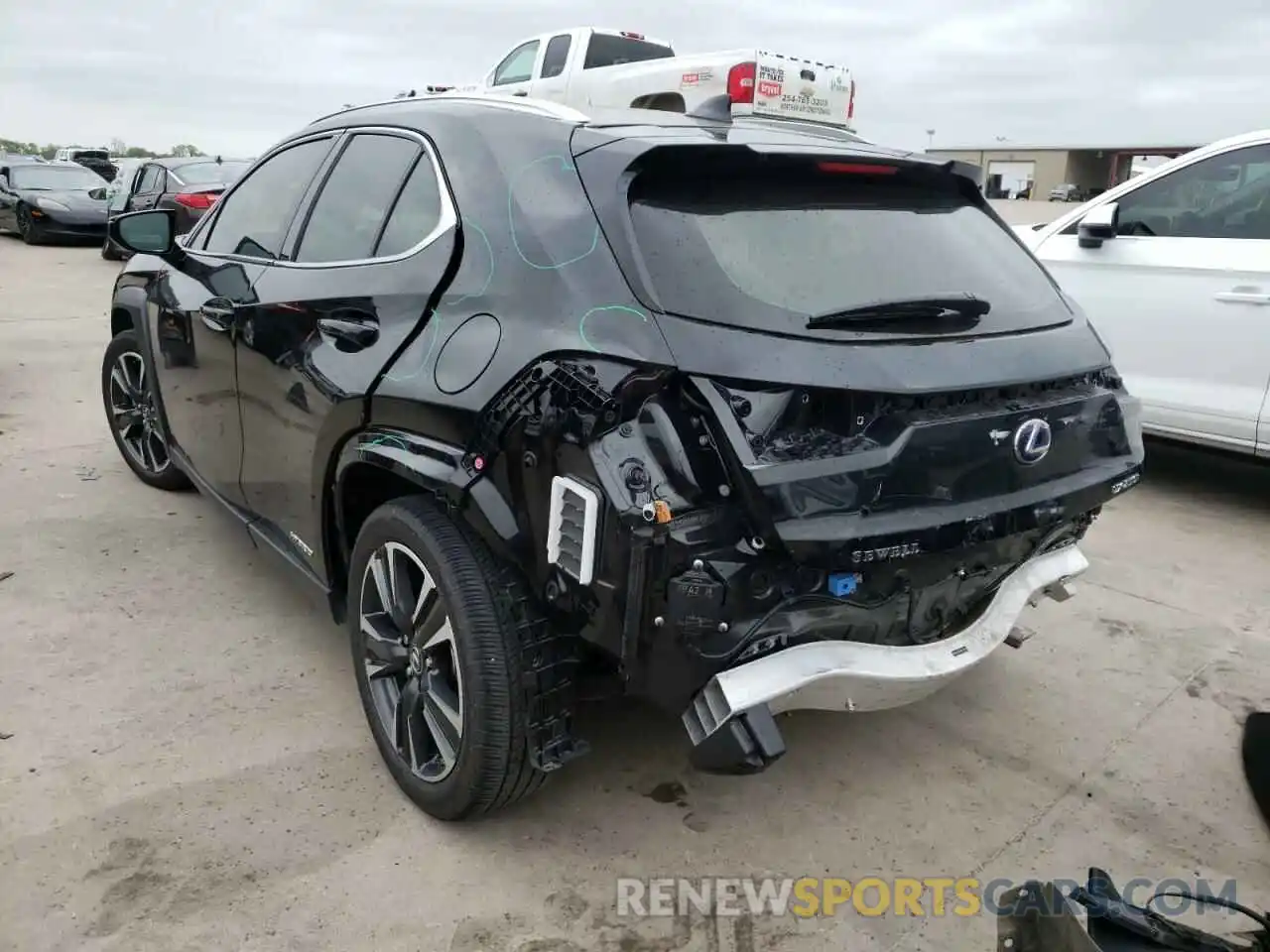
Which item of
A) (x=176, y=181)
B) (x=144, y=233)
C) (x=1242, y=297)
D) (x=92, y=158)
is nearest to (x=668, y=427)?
(x=144, y=233)

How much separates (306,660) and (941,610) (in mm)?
2208

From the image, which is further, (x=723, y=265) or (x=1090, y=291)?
(x=1090, y=291)

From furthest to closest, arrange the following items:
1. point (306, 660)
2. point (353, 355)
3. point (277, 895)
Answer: point (306, 660) < point (353, 355) < point (277, 895)

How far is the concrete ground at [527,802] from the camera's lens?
2359 mm

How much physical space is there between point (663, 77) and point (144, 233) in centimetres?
904

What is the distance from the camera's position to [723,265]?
2219 mm

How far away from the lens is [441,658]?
2.58 m

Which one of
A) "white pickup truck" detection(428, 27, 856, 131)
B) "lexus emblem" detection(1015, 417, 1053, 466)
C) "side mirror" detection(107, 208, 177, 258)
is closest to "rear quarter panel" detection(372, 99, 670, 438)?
"lexus emblem" detection(1015, 417, 1053, 466)

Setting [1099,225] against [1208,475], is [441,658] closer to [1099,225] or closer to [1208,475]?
[1099,225]

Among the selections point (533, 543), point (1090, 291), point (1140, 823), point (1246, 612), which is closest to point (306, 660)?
point (533, 543)

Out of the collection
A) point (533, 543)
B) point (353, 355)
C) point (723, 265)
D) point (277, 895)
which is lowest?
point (277, 895)

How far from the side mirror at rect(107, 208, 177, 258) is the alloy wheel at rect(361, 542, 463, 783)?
90.7 inches

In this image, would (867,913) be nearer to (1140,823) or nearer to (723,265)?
(1140,823)

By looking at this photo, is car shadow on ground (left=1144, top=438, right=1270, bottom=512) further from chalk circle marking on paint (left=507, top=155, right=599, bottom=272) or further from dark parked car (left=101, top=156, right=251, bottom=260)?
dark parked car (left=101, top=156, right=251, bottom=260)
